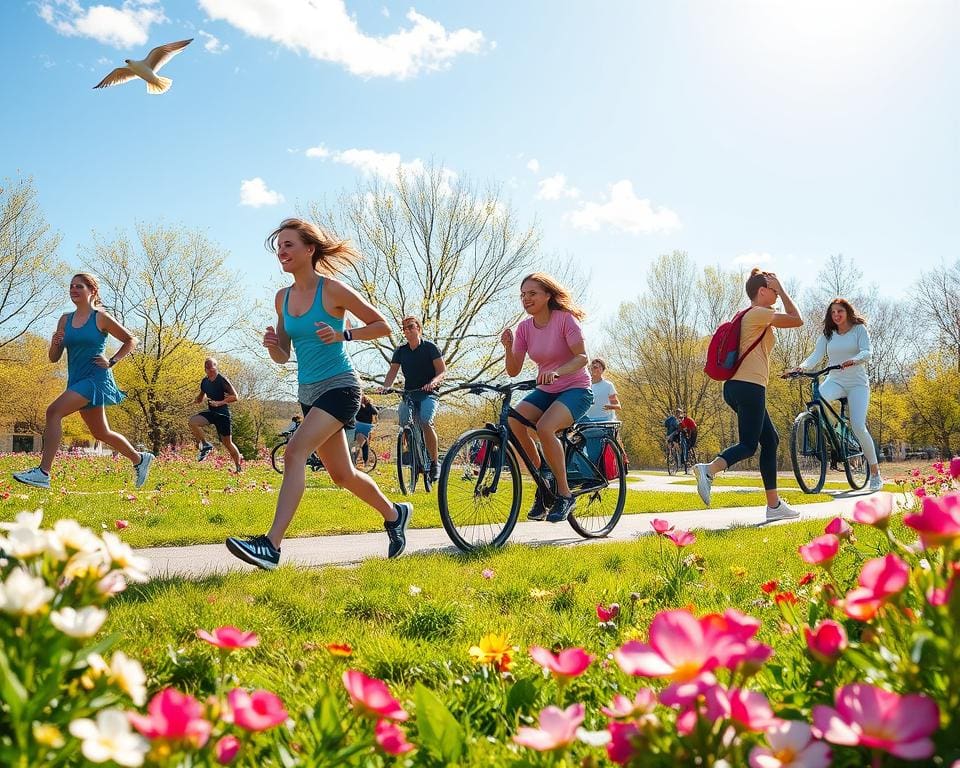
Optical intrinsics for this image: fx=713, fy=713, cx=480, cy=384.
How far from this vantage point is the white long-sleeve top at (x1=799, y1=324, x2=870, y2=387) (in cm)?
889

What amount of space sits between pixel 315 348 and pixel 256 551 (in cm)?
123

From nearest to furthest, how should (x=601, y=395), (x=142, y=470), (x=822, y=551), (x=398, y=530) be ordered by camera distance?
(x=822, y=551)
(x=398, y=530)
(x=142, y=470)
(x=601, y=395)

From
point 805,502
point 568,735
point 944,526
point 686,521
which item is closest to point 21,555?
point 568,735

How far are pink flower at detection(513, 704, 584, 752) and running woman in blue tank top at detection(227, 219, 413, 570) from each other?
3.29m

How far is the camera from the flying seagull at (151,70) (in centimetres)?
924

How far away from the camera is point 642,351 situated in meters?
41.1

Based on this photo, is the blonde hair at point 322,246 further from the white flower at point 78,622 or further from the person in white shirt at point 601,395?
the person in white shirt at point 601,395

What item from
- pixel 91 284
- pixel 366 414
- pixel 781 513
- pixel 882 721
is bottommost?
pixel 781 513

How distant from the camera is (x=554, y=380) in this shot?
5.37 metres

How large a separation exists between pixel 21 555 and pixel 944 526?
4.15ft

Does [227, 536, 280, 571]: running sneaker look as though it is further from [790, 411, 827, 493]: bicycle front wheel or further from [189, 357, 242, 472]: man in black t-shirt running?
[189, 357, 242, 472]: man in black t-shirt running

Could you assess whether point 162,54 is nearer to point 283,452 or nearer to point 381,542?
point 283,452

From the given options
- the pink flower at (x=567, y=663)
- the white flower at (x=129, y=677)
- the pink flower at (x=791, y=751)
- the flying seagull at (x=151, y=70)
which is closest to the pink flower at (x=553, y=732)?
the pink flower at (x=567, y=663)

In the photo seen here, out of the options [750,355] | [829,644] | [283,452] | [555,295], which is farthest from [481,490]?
[283,452]
